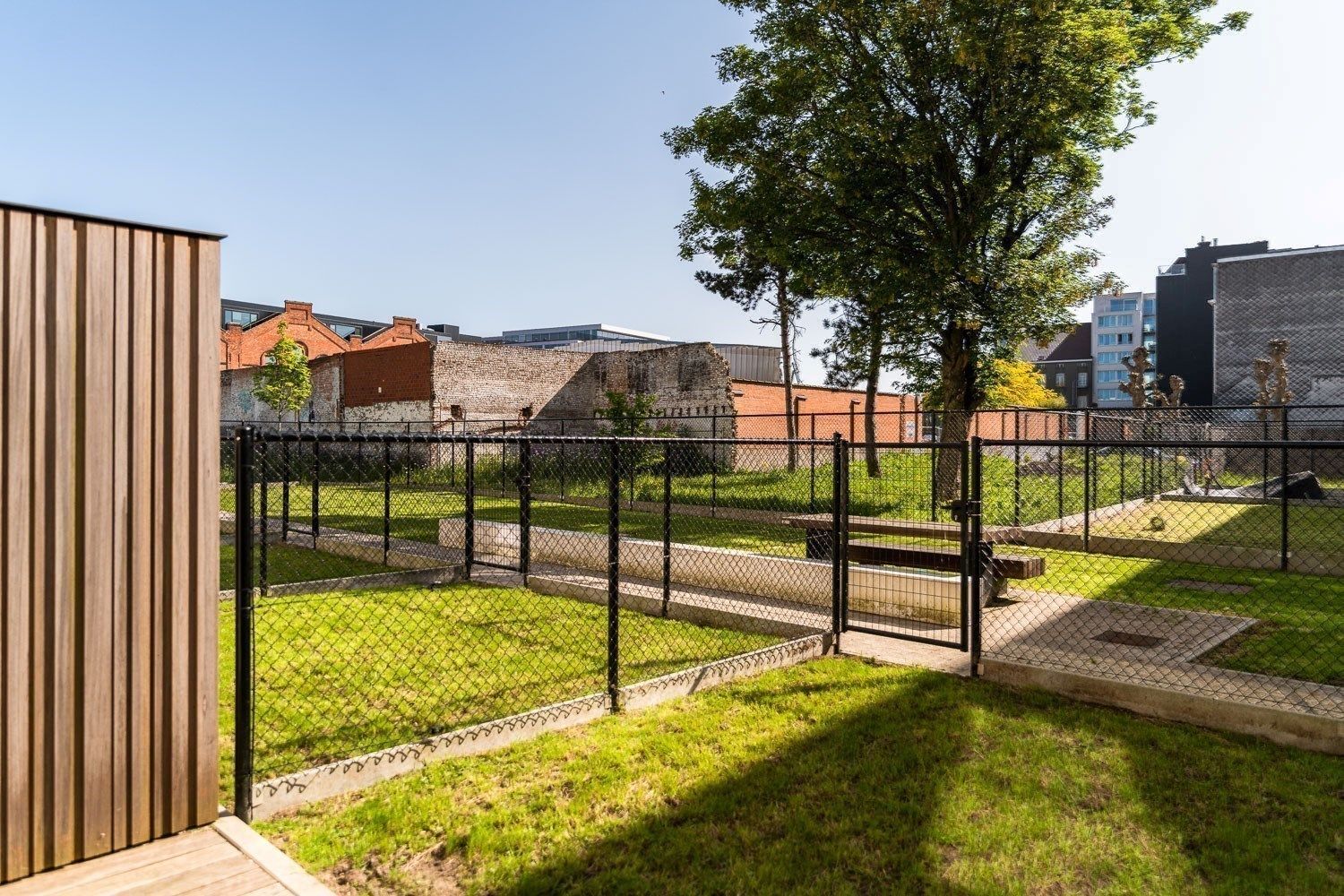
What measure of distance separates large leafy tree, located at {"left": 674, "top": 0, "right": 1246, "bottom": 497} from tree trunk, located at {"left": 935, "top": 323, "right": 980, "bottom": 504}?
0.04 metres

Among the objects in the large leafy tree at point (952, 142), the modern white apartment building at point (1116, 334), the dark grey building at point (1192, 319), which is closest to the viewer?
the large leafy tree at point (952, 142)

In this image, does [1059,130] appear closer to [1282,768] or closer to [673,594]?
[673,594]

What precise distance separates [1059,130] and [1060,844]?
46.9ft

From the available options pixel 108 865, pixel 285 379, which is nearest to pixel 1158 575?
pixel 108 865

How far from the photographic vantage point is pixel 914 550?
24.8 feet

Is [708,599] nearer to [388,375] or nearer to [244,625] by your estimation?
[244,625]

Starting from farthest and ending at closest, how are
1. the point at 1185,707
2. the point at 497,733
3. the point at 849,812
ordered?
the point at 1185,707 < the point at 497,733 < the point at 849,812

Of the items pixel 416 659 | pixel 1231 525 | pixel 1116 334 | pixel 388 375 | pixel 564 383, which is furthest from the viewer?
pixel 1116 334

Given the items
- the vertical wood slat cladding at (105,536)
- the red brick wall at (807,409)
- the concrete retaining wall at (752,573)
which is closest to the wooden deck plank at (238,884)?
the vertical wood slat cladding at (105,536)

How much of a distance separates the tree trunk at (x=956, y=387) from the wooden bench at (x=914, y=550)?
19.3 feet

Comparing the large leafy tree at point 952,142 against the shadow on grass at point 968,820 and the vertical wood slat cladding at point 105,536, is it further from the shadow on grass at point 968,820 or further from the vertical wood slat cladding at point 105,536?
the vertical wood slat cladding at point 105,536

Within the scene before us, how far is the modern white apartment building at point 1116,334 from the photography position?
3260 inches

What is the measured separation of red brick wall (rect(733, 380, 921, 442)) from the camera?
27469 mm

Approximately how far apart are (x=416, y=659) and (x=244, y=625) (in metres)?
2.71
